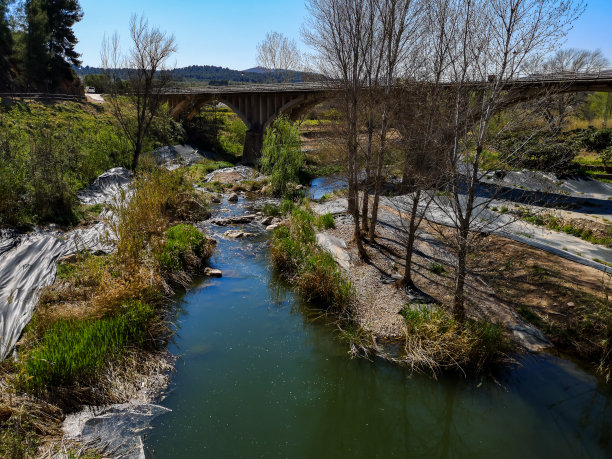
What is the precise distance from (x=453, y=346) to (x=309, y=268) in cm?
364

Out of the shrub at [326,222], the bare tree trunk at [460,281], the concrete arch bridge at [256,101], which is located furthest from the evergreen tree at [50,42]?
the bare tree trunk at [460,281]

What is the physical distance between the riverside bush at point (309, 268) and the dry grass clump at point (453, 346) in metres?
1.95

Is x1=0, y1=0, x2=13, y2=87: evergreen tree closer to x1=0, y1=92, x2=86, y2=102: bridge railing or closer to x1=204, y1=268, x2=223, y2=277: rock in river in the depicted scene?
x1=0, y1=92, x2=86, y2=102: bridge railing

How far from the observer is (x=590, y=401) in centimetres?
631

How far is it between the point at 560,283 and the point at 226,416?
24.5 ft

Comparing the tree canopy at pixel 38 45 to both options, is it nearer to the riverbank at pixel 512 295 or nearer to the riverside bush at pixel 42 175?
the riverside bush at pixel 42 175

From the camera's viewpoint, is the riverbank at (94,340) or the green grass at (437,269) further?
the green grass at (437,269)

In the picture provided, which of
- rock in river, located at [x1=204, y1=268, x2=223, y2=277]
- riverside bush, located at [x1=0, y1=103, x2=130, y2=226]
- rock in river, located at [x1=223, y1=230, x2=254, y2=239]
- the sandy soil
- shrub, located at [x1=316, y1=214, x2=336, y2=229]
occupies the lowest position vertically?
rock in river, located at [x1=204, y1=268, x2=223, y2=277]

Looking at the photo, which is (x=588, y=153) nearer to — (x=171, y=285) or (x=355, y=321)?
(x=355, y=321)

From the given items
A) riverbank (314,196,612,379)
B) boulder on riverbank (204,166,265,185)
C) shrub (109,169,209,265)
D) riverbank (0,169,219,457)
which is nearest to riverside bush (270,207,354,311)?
riverbank (314,196,612,379)

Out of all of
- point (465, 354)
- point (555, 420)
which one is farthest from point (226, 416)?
point (555, 420)

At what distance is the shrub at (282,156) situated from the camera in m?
19.1

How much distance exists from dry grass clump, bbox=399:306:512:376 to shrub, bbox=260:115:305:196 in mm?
12969

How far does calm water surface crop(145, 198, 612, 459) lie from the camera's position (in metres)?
5.46
